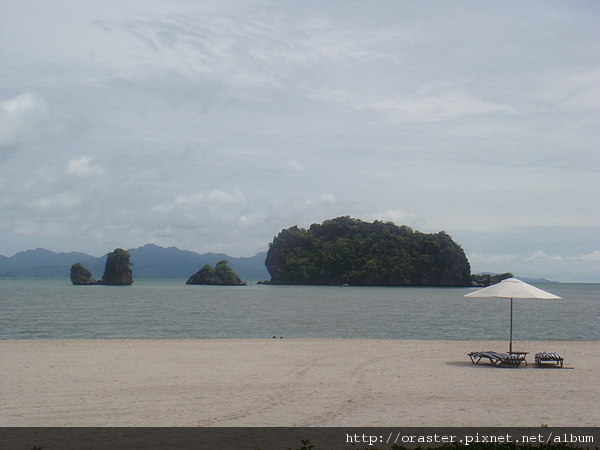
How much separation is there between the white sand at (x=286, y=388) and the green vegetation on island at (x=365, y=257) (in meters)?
152

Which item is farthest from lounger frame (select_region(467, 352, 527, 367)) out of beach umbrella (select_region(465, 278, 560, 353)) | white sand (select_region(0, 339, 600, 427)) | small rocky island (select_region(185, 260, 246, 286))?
small rocky island (select_region(185, 260, 246, 286))

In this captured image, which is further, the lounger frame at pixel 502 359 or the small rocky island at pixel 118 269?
the small rocky island at pixel 118 269

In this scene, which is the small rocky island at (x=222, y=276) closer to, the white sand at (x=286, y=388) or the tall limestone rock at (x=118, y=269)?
the tall limestone rock at (x=118, y=269)

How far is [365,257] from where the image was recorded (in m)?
176

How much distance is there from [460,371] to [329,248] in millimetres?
164436

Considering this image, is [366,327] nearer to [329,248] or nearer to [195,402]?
[195,402]

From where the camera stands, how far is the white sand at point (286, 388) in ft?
34.5

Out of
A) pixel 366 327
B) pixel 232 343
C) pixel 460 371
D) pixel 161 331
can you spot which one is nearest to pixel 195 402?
pixel 460 371

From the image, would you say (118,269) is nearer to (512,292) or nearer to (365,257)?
(365,257)

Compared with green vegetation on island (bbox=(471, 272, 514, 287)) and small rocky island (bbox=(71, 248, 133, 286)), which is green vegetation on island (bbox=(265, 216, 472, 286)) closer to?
green vegetation on island (bbox=(471, 272, 514, 287))

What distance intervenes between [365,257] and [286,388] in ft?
539

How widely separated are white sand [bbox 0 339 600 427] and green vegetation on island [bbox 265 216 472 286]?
15170 centimetres

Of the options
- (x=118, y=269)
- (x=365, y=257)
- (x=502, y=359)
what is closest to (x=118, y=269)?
(x=118, y=269)

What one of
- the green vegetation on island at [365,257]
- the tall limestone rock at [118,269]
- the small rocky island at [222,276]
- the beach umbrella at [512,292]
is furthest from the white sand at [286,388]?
the small rocky island at [222,276]
